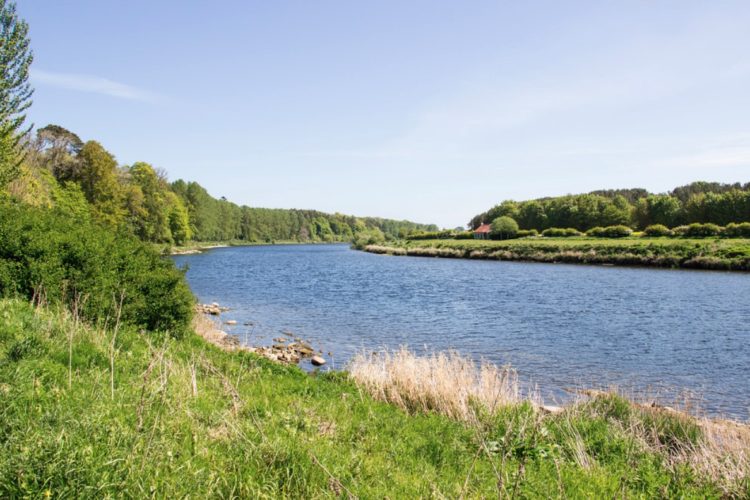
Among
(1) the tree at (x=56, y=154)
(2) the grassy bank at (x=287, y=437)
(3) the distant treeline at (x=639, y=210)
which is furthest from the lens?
(3) the distant treeline at (x=639, y=210)

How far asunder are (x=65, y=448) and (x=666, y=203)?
104 metres

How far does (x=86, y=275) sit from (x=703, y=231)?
70.2 meters

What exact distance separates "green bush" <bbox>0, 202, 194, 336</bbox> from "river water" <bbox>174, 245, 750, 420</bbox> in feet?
17.8

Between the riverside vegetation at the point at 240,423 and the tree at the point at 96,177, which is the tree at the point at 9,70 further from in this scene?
the tree at the point at 96,177

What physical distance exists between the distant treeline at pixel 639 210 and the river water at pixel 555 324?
48744 millimetres

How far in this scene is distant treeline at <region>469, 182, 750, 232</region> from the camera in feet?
257

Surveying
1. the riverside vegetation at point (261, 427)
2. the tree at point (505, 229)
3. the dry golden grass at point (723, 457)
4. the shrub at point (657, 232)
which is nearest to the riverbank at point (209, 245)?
the tree at point (505, 229)

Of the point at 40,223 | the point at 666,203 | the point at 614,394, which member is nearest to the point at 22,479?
the point at 614,394

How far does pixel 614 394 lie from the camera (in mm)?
9711

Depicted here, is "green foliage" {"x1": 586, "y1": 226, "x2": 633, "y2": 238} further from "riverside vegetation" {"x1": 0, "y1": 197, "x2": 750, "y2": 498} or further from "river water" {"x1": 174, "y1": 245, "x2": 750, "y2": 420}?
"riverside vegetation" {"x1": 0, "y1": 197, "x2": 750, "y2": 498}

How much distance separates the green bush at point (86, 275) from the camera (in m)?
10.4

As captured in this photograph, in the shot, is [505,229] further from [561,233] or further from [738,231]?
[738,231]

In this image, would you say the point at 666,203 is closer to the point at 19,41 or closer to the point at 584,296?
the point at 584,296

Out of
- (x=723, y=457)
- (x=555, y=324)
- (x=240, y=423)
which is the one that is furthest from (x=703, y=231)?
(x=240, y=423)
